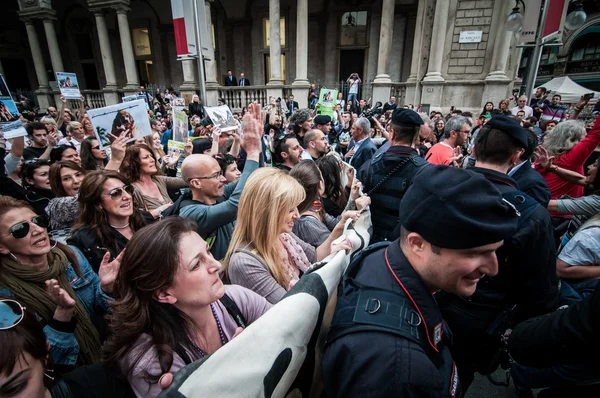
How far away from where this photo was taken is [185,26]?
612cm

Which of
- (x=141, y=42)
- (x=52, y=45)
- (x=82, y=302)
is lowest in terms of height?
(x=82, y=302)

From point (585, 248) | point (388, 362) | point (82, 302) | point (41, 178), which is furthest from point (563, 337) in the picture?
point (41, 178)

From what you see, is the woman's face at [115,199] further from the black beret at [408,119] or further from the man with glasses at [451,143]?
the man with glasses at [451,143]

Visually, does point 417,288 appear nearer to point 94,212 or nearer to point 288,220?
point 288,220

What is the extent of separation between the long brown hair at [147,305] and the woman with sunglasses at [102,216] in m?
1.16

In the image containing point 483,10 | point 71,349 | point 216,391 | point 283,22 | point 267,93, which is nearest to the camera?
point 216,391

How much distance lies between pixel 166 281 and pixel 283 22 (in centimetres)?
2059

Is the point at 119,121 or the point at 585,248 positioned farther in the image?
the point at 119,121

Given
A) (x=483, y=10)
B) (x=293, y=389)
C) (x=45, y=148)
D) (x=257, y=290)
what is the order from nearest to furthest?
(x=293, y=389)
(x=257, y=290)
(x=45, y=148)
(x=483, y=10)

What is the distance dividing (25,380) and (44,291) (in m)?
0.86

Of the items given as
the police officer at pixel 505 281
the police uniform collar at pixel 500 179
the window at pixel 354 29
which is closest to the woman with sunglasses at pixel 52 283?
the police officer at pixel 505 281

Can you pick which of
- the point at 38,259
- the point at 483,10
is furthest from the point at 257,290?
the point at 483,10

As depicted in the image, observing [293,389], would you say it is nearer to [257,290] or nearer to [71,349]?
[257,290]

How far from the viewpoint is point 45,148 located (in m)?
5.04
